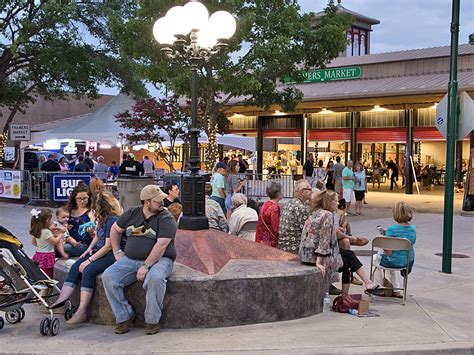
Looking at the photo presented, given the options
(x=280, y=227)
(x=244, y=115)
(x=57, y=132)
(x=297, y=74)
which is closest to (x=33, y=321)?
(x=280, y=227)

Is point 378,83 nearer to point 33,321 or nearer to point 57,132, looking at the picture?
point 57,132

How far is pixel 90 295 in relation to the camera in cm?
666

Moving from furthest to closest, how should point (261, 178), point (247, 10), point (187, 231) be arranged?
point (261, 178), point (247, 10), point (187, 231)

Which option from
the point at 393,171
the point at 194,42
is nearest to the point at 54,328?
the point at 194,42

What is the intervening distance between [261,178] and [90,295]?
1563cm

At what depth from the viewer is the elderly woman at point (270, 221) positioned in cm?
812

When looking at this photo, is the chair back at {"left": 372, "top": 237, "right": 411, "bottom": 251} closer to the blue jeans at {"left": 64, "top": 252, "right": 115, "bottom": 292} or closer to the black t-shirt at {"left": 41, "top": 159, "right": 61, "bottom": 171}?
the blue jeans at {"left": 64, "top": 252, "right": 115, "bottom": 292}

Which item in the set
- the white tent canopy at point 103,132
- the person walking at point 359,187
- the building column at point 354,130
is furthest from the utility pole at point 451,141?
the building column at point 354,130

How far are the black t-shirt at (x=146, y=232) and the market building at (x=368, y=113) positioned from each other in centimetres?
1860

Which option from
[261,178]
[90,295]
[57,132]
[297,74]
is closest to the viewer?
[90,295]

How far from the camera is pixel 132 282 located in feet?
20.9

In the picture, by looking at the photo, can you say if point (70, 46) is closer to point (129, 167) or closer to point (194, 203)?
point (129, 167)

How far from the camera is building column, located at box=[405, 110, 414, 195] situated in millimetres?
26734

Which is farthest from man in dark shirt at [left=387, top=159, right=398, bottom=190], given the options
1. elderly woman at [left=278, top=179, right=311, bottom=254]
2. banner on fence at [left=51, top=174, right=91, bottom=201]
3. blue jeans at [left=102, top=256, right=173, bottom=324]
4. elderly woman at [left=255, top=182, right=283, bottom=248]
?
blue jeans at [left=102, top=256, right=173, bottom=324]
